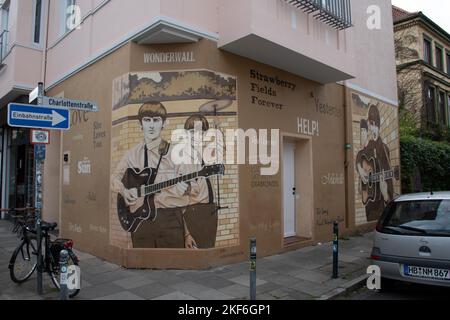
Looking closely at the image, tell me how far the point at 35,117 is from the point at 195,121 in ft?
9.24

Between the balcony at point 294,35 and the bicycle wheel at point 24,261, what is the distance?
498 centimetres

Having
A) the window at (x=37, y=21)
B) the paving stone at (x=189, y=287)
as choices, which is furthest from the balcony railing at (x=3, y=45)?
the paving stone at (x=189, y=287)

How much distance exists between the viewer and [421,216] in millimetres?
5738

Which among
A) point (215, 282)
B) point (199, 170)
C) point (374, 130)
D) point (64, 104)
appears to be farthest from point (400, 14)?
point (64, 104)

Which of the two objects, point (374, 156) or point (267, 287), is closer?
point (267, 287)

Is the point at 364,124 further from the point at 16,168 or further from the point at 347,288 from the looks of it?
the point at 16,168

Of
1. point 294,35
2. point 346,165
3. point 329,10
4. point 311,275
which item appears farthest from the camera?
point 346,165

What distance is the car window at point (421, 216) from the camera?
5465mm

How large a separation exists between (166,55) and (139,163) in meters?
2.13

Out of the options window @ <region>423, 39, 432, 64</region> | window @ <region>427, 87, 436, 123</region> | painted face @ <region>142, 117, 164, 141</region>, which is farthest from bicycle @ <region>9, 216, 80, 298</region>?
window @ <region>423, 39, 432, 64</region>

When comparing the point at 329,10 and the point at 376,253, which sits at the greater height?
the point at 329,10

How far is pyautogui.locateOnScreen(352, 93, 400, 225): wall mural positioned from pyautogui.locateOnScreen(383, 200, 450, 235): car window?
542 cm

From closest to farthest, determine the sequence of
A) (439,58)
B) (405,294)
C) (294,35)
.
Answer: (405,294), (294,35), (439,58)
